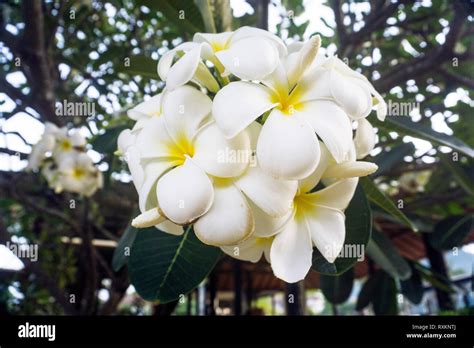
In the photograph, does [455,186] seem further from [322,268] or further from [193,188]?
[193,188]

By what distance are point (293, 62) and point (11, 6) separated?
129cm

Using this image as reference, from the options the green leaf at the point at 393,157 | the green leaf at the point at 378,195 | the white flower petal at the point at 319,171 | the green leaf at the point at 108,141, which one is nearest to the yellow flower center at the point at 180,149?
the white flower petal at the point at 319,171

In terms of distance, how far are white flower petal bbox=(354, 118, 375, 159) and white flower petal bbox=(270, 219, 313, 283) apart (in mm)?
102

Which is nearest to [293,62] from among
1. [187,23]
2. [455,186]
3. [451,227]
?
[187,23]

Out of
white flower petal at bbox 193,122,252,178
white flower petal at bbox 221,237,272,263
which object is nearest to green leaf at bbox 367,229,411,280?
white flower petal at bbox 221,237,272,263

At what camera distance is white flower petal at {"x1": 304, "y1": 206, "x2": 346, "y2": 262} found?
15.7 inches

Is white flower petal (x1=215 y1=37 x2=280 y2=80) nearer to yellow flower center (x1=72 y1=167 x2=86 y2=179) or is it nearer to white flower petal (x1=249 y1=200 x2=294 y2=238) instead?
white flower petal (x1=249 y1=200 x2=294 y2=238)

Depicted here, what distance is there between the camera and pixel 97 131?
1.45 metres

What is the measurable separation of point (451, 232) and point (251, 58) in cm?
110

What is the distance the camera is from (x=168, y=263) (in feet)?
1.73

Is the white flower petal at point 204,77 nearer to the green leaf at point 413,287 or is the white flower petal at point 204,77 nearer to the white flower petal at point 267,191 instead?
the white flower petal at point 267,191

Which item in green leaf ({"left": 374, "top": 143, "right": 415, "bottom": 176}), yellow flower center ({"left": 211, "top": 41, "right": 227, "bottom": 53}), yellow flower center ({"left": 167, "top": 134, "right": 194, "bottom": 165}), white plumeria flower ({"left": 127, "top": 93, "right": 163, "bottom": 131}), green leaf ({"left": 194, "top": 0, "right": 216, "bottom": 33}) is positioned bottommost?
yellow flower center ({"left": 167, "top": 134, "right": 194, "bottom": 165})

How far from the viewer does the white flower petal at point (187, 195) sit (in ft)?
1.10

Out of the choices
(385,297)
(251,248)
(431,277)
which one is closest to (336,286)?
(385,297)
